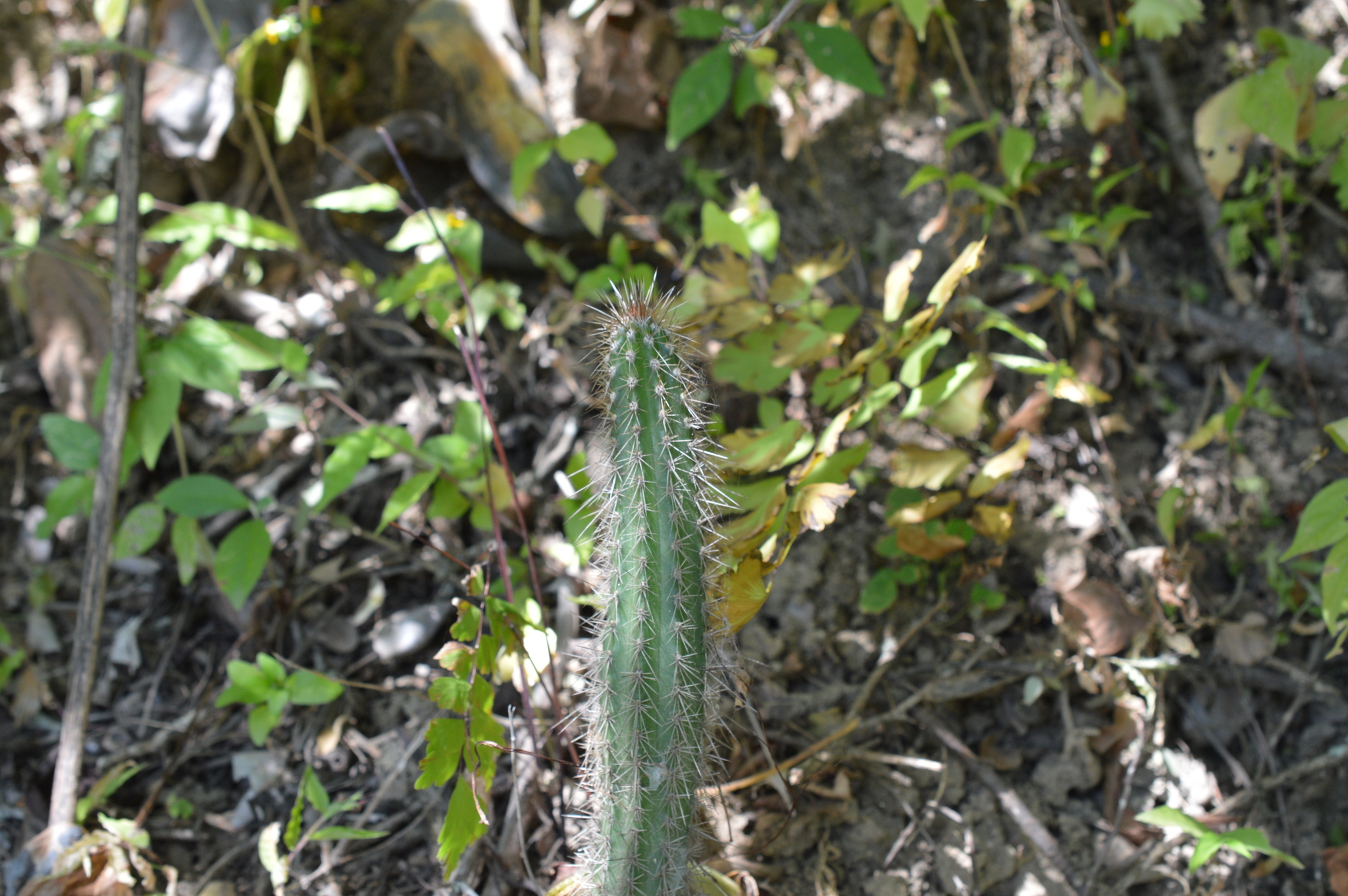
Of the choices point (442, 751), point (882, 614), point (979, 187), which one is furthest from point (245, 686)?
point (979, 187)

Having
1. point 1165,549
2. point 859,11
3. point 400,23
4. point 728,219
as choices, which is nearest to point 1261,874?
point 1165,549

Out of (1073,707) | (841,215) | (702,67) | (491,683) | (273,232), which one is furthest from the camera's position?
(841,215)

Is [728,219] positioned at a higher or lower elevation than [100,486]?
higher

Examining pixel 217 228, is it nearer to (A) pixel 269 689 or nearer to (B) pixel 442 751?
(A) pixel 269 689

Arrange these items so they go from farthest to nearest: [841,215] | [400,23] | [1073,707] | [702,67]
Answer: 1. [400,23]
2. [841,215]
3. [702,67]
4. [1073,707]

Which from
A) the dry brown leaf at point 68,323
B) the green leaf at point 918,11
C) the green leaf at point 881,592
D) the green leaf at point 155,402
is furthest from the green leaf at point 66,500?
the green leaf at point 918,11

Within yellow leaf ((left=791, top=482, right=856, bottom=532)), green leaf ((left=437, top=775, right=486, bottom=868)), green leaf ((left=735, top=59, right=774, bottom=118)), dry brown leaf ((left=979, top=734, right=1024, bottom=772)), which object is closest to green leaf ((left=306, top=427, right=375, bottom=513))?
green leaf ((left=437, top=775, right=486, bottom=868))

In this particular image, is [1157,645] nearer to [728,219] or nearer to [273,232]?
[728,219]
